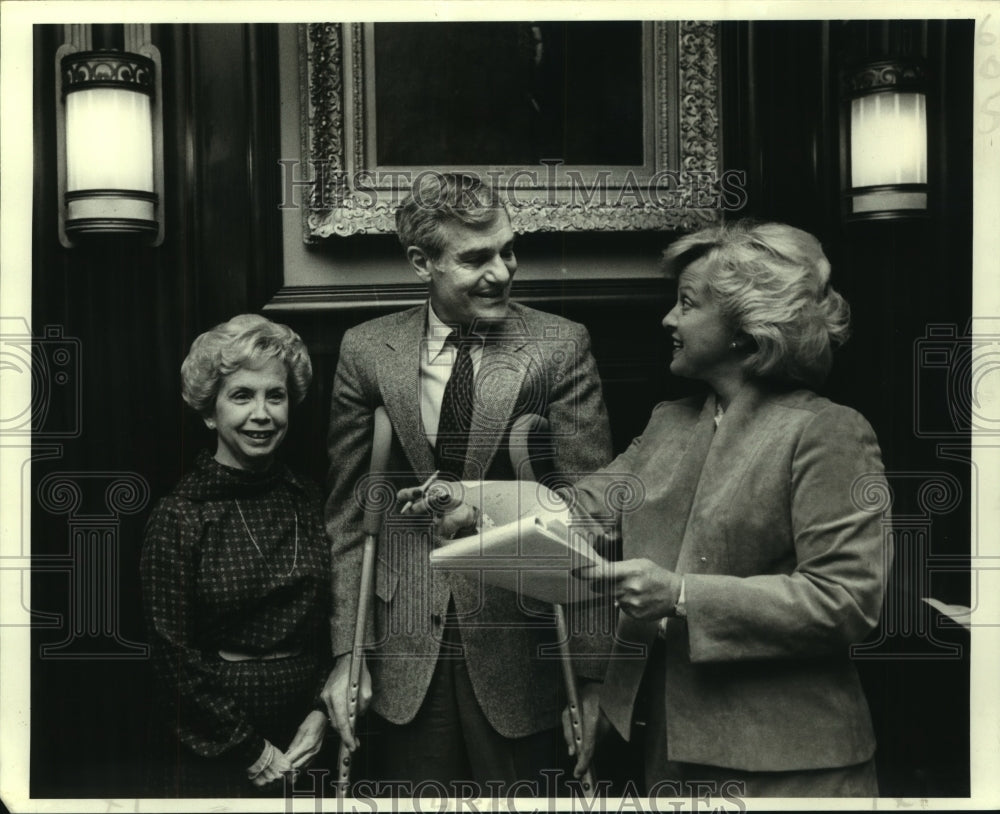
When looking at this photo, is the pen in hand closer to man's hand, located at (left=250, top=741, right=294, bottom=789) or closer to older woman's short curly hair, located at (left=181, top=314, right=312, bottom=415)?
older woman's short curly hair, located at (left=181, top=314, right=312, bottom=415)

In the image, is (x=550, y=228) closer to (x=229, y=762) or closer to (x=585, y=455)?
(x=585, y=455)

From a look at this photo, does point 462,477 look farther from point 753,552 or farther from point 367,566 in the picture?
point 753,552

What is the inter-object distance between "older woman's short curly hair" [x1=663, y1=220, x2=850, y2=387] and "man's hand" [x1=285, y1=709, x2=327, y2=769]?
1.40 metres

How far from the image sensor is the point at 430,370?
3.32 meters

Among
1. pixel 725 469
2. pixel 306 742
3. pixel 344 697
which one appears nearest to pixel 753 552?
pixel 725 469

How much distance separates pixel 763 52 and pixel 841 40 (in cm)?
20

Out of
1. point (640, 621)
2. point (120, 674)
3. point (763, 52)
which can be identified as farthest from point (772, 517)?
point (120, 674)

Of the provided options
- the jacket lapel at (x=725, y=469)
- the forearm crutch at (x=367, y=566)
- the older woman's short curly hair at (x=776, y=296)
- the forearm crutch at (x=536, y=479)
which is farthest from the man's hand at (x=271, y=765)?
the older woman's short curly hair at (x=776, y=296)

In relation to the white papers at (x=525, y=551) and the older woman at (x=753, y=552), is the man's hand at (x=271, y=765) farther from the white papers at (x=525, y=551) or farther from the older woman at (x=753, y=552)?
the older woman at (x=753, y=552)

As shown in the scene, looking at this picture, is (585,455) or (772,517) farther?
(585,455)

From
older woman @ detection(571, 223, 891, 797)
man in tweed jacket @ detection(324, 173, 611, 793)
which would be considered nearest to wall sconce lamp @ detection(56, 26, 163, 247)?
man in tweed jacket @ detection(324, 173, 611, 793)

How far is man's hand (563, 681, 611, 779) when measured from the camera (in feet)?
10.7

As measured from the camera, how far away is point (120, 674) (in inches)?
134

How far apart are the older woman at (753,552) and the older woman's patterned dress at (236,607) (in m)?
0.76
